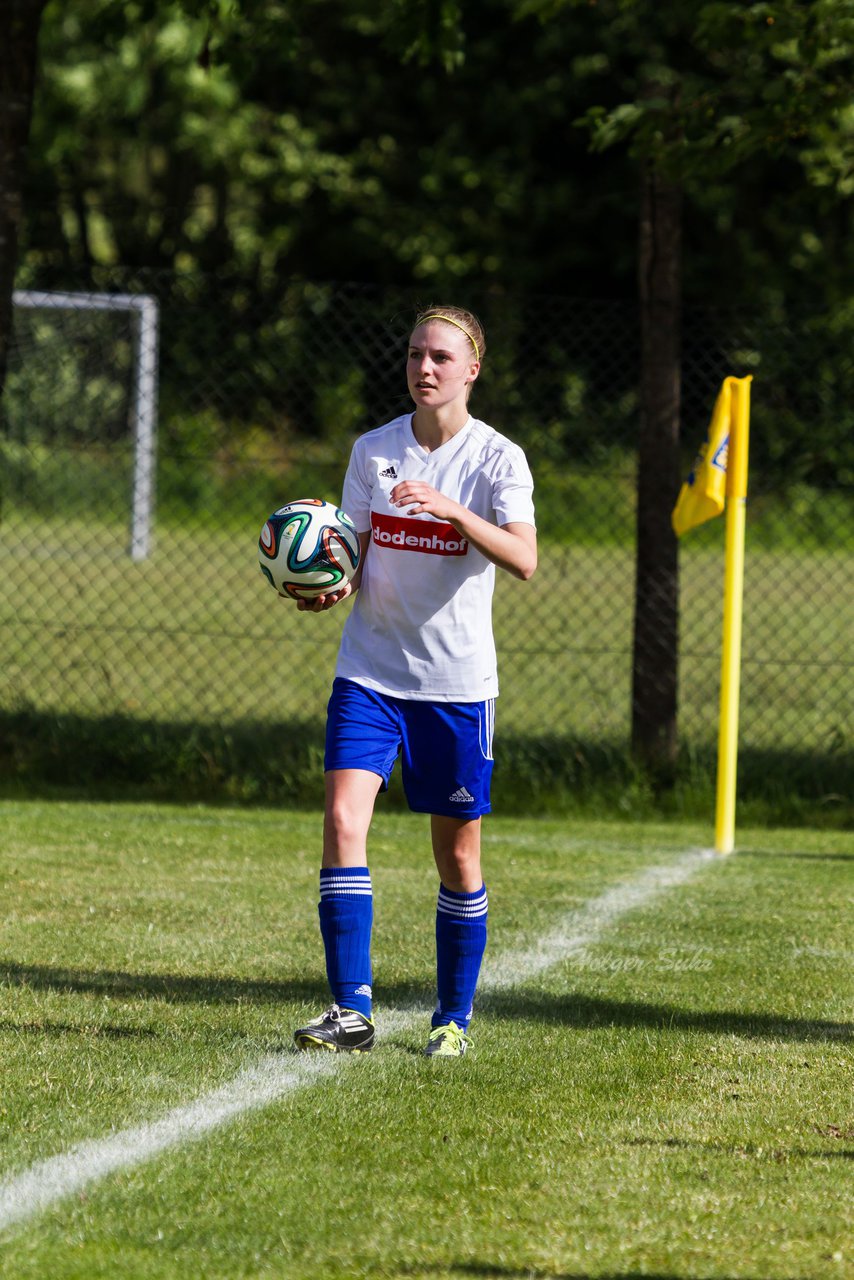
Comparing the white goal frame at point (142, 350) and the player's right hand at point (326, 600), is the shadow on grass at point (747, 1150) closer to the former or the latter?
the player's right hand at point (326, 600)

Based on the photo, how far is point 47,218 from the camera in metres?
32.3

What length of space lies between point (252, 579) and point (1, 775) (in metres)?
10.7

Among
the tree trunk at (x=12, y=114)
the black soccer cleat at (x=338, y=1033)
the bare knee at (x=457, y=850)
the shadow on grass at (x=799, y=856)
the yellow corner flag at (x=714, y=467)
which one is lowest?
the shadow on grass at (x=799, y=856)

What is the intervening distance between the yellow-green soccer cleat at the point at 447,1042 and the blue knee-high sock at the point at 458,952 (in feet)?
0.18

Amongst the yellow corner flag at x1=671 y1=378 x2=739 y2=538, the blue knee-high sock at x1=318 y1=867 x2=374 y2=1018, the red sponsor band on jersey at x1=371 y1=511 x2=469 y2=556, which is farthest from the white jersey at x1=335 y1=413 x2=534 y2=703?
the yellow corner flag at x1=671 y1=378 x2=739 y2=538

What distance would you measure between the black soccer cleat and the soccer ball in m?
1.09

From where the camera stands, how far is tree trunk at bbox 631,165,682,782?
8.77m

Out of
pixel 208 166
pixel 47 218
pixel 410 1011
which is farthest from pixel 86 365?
pixel 47 218

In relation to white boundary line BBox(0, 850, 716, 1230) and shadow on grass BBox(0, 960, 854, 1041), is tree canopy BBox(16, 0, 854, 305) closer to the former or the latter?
white boundary line BBox(0, 850, 716, 1230)

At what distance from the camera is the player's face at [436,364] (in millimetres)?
4395

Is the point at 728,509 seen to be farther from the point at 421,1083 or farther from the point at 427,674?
the point at 421,1083

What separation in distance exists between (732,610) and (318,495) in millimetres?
6725

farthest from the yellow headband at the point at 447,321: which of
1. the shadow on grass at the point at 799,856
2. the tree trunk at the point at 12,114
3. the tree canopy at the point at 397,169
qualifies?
the tree canopy at the point at 397,169

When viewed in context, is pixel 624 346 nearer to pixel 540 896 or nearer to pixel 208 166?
pixel 540 896
